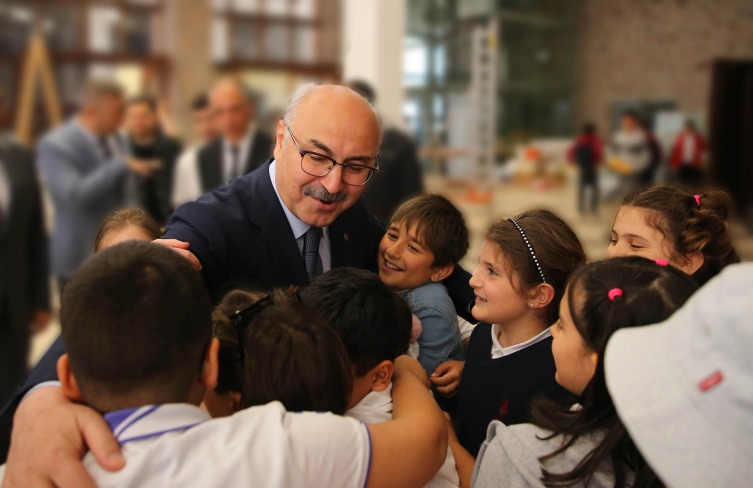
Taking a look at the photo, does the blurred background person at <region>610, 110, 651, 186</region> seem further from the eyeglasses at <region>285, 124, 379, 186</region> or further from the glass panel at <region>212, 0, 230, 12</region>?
the eyeglasses at <region>285, 124, 379, 186</region>

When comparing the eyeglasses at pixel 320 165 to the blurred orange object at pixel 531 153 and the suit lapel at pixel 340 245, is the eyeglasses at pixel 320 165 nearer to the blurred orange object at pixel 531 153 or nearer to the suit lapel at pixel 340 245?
the suit lapel at pixel 340 245

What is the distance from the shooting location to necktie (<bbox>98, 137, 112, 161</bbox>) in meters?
4.46

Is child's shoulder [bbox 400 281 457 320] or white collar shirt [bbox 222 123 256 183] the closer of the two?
child's shoulder [bbox 400 281 457 320]

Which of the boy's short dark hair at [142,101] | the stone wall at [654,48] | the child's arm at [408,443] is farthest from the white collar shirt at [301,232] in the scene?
the stone wall at [654,48]

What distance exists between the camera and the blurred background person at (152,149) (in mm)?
4789

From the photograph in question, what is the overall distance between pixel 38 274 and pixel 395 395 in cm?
348

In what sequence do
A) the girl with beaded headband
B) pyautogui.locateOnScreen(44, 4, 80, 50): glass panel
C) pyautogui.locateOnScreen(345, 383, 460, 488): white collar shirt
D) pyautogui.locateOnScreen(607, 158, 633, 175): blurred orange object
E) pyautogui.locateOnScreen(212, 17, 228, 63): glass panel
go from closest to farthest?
pyautogui.locateOnScreen(345, 383, 460, 488): white collar shirt, the girl with beaded headband, pyautogui.locateOnScreen(44, 4, 80, 50): glass panel, pyautogui.locateOnScreen(212, 17, 228, 63): glass panel, pyautogui.locateOnScreen(607, 158, 633, 175): blurred orange object

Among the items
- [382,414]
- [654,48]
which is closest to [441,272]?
[382,414]

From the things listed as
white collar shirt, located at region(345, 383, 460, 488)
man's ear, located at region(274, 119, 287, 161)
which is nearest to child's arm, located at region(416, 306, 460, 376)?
white collar shirt, located at region(345, 383, 460, 488)

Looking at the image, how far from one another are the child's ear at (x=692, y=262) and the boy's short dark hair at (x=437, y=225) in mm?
664

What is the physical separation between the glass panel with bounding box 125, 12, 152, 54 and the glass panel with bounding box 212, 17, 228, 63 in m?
0.78

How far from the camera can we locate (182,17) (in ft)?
24.2

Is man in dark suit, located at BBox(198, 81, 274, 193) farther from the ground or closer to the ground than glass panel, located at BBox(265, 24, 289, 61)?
closer to the ground

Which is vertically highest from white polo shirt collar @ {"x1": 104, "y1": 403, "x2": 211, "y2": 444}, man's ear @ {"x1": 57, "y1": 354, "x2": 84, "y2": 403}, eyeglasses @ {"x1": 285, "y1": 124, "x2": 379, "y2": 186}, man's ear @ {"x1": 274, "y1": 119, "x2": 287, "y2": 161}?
man's ear @ {"x1": 274, "y1": 119, "x2": 287, "y2": 161}
